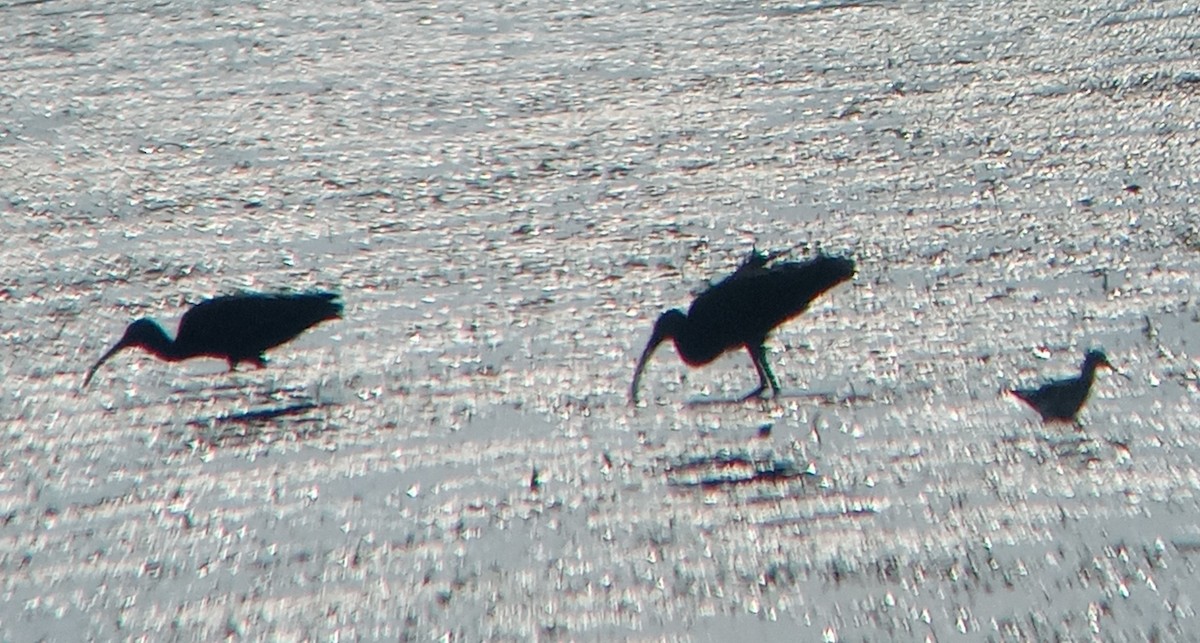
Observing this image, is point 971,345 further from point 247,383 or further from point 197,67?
point 197,67

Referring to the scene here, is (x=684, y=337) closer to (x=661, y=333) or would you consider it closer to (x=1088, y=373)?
(x=661, y=333)

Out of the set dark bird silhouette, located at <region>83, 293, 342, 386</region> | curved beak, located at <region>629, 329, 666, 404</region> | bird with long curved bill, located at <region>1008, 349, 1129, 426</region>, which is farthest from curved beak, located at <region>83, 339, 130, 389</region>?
bird with long curved bill, located at <region>1008, 349, 1129, 426</region>

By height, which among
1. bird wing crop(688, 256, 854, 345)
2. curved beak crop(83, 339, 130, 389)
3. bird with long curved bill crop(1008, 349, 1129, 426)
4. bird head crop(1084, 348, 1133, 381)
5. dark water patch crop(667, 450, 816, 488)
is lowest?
curved beak crop(83, 339, 130, 389)

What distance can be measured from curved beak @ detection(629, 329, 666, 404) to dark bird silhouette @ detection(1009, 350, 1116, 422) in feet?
0.61

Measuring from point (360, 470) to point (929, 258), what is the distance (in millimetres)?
363

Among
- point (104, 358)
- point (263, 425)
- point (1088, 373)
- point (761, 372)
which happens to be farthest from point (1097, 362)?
point (104, 358)

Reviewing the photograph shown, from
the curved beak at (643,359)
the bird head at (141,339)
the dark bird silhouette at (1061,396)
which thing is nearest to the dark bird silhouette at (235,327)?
the bird head at (141,339)

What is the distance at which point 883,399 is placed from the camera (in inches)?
29.5

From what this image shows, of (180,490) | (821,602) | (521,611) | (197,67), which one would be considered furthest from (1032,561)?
(197,67)

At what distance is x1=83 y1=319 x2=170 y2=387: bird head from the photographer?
0.82 meters

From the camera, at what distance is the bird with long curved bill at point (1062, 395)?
2.37 feet

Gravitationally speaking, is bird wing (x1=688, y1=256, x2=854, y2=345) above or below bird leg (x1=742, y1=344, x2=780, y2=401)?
below

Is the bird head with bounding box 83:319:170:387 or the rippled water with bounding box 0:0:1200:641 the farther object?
the bird head with bounding box 83:319:170:387

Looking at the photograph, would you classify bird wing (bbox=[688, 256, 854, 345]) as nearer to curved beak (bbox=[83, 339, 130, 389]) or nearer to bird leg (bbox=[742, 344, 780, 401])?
bird leg (bbox=[742, 344, 780, 401])
